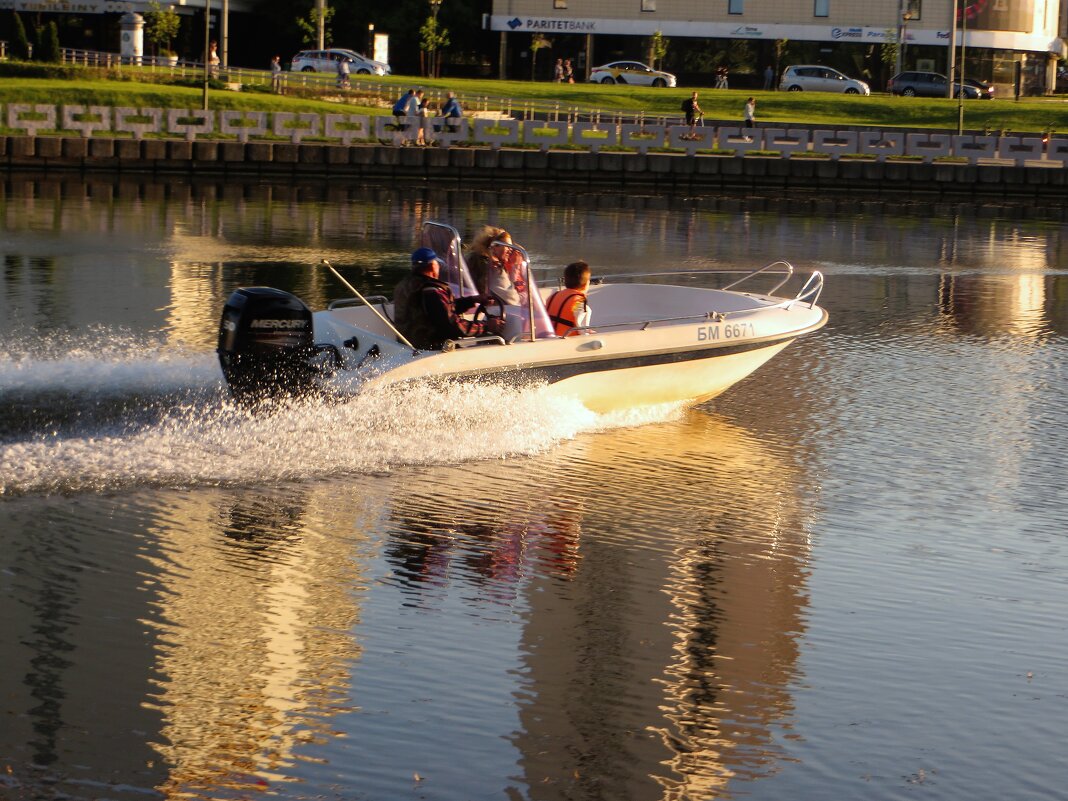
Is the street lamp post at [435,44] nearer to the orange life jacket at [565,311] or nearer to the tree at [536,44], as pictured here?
the tree at [536,44]

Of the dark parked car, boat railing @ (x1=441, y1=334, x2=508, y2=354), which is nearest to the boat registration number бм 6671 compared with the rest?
boat railing @ (x1=441, y1=334, x2=508, y2=354)

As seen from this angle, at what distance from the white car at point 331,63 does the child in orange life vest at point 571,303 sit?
173 feet

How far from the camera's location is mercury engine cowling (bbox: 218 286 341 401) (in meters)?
10.7

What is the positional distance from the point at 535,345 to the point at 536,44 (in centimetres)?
6529

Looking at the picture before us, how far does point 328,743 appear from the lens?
629 centimetres

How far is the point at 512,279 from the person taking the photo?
12.0 meters

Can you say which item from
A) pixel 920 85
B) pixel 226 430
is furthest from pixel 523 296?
pixel 920 85

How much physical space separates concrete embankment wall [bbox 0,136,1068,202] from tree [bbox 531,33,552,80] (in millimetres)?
37890

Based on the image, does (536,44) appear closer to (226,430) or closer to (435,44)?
(435,44)

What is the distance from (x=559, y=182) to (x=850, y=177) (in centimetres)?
681

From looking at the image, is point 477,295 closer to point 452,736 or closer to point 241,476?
point 241,476

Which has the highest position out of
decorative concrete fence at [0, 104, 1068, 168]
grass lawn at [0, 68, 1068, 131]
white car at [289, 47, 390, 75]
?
white car at [289, 47, 390, 75]

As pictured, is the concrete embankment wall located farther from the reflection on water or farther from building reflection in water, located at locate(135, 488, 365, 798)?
building reflection in water, located at locate(135, 488, 365, 798)

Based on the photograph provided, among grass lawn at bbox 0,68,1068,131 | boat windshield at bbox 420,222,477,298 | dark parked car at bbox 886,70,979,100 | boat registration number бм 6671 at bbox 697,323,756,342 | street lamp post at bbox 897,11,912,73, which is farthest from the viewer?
street lamp post at bbox 897,11,912,73
